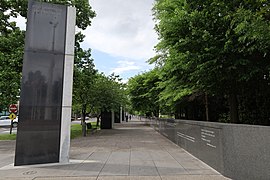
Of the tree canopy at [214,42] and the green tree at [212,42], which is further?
the green tree at [212,42]

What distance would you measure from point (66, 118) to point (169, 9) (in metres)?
6.36

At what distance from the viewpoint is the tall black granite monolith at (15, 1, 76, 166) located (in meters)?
7.90

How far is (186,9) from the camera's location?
29.0 ft

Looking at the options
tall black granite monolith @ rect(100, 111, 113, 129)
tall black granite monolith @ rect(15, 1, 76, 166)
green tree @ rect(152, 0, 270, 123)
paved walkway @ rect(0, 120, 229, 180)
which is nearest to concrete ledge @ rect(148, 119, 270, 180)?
paved walkway @ rect(0, 120, 229, 180)

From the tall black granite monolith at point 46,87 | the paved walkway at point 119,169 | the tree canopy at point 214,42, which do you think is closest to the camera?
the paved walkway at point 119,169

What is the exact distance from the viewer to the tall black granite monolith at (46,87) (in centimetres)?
790

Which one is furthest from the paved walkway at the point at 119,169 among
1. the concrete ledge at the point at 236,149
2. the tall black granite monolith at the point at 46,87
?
the tall black granite monolith at the point at 46,87

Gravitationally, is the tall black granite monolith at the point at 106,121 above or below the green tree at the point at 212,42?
below

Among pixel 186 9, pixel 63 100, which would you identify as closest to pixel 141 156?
pixel 63 100

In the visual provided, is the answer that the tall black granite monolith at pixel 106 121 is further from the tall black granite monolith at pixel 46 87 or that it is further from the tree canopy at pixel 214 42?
the tall black granite monolith at pixel 46 87

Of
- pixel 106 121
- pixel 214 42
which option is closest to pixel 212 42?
pixel 214 42

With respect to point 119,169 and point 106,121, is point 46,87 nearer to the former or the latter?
point 119,169

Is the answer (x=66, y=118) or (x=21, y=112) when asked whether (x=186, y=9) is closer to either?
(x=66, y=118)

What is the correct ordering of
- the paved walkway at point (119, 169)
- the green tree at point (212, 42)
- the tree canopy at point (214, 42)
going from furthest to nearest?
the green tree at point (212, 42), the tree canopy at point (214, 42), the paved walkway at point (119, 169)
